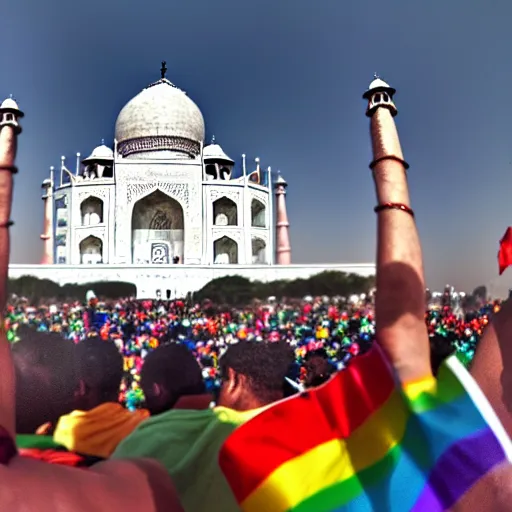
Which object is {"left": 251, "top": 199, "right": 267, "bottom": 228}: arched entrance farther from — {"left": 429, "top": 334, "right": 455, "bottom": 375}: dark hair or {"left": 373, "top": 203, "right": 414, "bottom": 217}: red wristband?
{"left": 373, "top": 203, "right": 414, "bottom": 217}: red wristband

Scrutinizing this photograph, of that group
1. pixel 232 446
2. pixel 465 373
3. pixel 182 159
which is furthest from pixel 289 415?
pixel 182 159

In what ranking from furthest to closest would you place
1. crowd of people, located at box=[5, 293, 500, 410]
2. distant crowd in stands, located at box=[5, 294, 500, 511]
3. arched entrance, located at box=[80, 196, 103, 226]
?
1. arched entrance, located at box=[80, 196, 103, 226]
2. crowd of people, located at box=[5, 293, 500, 410]
3. distant crowd in stands, located at box=[5, 294, 500, 511]

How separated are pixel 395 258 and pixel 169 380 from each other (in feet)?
2.24

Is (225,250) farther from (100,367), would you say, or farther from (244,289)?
(100,367)

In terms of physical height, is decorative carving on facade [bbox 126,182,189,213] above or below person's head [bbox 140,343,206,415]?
above

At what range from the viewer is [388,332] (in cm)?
66

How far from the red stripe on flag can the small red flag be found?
190 millimetres

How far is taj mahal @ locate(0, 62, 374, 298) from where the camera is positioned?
476 inches

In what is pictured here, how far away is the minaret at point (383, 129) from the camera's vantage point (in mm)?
726

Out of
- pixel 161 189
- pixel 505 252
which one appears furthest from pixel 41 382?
pixel 161 189

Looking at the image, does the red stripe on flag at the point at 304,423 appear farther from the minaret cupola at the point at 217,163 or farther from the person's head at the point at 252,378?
the minaret cupola at the point at 217,163

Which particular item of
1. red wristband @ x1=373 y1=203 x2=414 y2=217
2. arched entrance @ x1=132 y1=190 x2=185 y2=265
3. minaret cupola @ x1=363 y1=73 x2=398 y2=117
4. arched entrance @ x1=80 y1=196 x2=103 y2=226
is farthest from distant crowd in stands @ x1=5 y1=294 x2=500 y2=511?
arched entrance @ x1=132 y1=190 x2=185 y2=265

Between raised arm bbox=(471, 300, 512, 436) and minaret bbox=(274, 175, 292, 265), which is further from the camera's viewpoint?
minaret bbox=(274, 175, 292, 265)

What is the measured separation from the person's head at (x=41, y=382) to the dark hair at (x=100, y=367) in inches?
2.4
